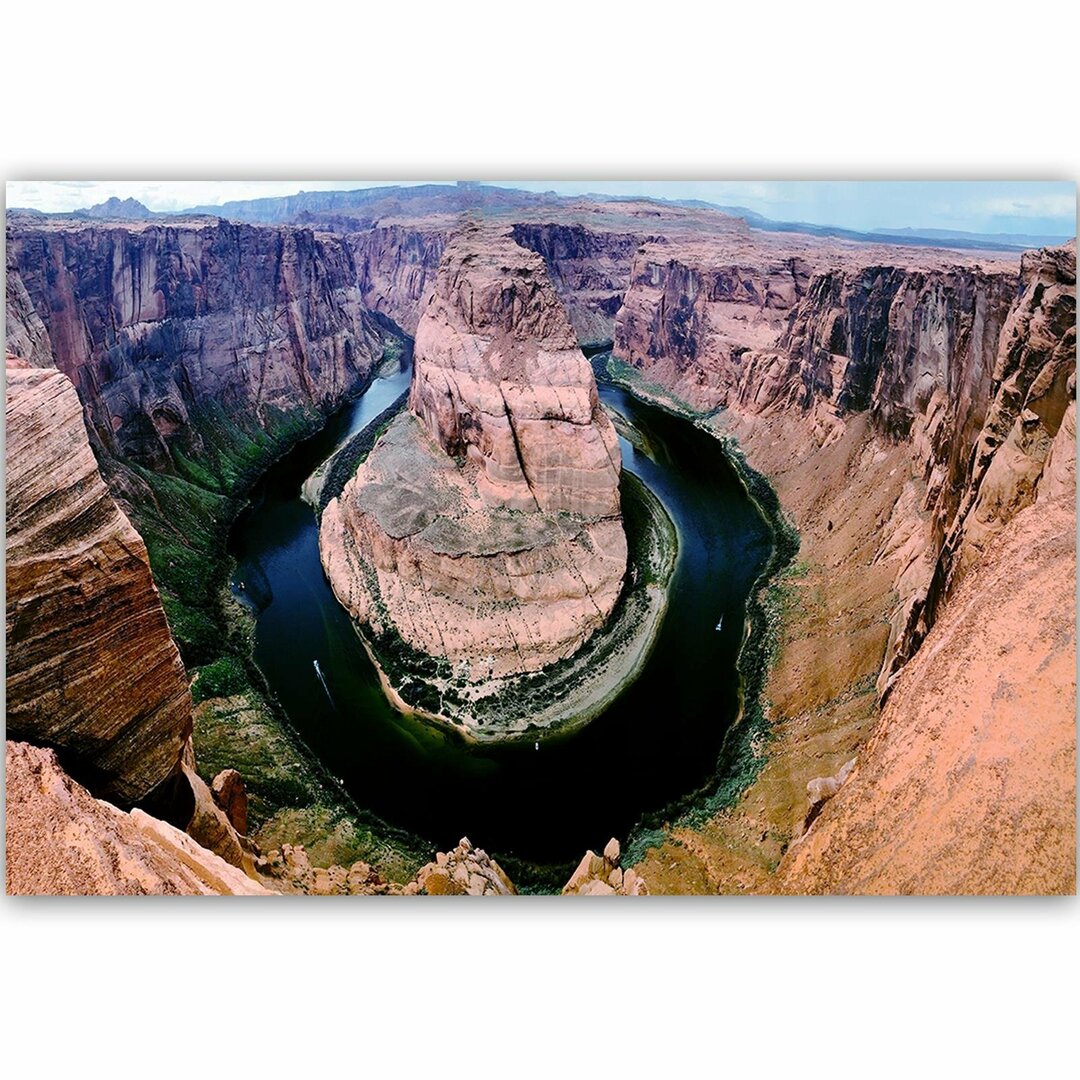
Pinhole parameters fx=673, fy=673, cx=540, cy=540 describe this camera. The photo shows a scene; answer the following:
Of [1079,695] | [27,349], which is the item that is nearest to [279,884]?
[1079,695]

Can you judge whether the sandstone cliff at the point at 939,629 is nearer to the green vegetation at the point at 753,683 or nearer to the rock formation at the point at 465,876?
the green vegetation at the point at 753,683

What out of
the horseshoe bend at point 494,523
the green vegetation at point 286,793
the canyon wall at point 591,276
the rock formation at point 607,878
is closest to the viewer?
the rock formation at point 607,878

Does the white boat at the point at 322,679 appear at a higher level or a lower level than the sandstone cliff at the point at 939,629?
lower

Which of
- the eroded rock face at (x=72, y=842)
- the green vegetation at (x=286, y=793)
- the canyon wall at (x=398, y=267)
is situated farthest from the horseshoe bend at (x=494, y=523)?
the eroded rock face at (x=72, y=842)

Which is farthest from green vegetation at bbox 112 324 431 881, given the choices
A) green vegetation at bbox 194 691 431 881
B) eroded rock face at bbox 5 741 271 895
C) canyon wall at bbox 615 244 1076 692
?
canyon wall at bbox 615 244 1076 692

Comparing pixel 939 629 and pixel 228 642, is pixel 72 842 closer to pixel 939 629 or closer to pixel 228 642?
pixel 939 629

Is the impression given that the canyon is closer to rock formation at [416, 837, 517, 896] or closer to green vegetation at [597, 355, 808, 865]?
green vegetation at [597, 355, 808, 865]

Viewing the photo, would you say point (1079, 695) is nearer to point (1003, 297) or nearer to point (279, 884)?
point (279, 884)
